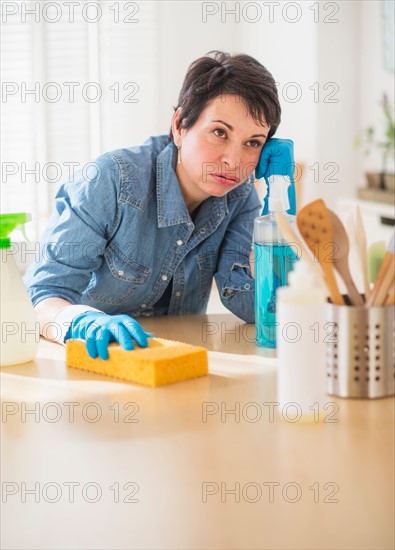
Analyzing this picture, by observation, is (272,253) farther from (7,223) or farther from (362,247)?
(7,223)

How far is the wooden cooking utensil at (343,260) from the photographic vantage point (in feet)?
3.18

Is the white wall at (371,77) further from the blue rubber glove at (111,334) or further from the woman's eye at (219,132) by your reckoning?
the blue rubber glove at (111,334)

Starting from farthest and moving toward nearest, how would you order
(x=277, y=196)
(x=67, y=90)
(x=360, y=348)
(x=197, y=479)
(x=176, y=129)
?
(x=67, y=90)
(x=176, y=129)
(x=277, y=196)
(x=360, y=348)
(x=197, y=479)

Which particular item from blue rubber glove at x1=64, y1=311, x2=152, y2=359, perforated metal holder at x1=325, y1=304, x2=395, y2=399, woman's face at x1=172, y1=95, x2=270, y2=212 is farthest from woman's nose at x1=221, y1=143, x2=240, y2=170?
perforated metal holder at x1=325, y1=304, x2=395, y2=399

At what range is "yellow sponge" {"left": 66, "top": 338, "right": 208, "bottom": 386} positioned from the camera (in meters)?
1.02

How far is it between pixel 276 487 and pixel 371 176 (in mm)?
3347

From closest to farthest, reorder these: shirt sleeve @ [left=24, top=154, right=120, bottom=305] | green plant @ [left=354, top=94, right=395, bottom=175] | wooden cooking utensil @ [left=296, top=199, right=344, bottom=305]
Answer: wooden cooking utensil @ [left=296, top=199, right=344, bottom=305] → shirt sleeve @ [left=24, top=154, right=120, bottom=305] → green plant @ [left=354, top=94, right=395, bottom=175]

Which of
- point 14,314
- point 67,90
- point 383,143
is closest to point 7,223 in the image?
point 14,314

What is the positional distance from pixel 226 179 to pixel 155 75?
286cm

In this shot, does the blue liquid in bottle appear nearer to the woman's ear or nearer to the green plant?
the woman's ear

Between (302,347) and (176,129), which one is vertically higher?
(176,129)

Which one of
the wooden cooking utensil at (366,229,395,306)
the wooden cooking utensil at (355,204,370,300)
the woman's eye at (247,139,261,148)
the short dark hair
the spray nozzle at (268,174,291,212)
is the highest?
the short dark hair

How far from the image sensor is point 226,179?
1448 millimetres

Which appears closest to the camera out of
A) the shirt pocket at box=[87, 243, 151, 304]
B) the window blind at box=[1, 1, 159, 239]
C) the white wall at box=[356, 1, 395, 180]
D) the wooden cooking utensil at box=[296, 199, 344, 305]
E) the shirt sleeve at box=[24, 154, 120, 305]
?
the wooden cooking utensil at box=[296, 199, 344, 305]
